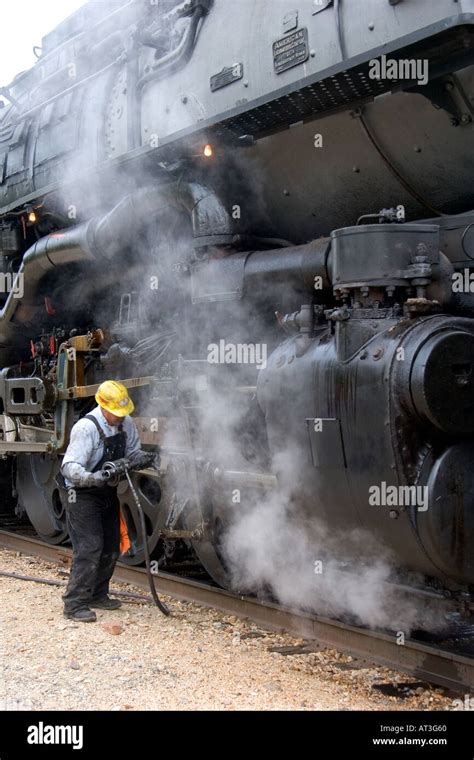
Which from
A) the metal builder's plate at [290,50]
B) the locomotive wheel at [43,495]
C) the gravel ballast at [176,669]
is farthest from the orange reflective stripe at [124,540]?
the metal builder's plate at [290,50]

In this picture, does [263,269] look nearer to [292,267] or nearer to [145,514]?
[292,267]

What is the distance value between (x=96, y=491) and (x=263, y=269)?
1.86m

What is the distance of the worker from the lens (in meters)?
5.43

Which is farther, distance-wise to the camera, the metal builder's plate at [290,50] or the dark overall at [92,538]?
the dark overall at [92,538]

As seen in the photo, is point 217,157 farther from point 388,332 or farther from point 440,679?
point 440,679

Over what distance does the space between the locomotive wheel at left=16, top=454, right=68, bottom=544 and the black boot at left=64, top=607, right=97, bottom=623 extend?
2.08 meters

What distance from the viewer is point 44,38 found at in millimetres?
8586

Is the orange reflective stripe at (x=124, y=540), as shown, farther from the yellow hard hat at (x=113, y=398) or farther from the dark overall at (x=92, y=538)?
the yellow hard hat at (x=113, y=398)

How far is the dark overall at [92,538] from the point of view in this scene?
5527mm

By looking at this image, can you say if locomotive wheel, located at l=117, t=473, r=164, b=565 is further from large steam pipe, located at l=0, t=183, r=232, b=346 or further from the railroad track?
large steam pipe, located at l=0, t=183, r=232, b=346

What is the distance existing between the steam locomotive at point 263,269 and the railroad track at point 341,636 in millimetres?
228

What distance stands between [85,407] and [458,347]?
397 cm

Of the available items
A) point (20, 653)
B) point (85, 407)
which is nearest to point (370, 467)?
point (20, 653)

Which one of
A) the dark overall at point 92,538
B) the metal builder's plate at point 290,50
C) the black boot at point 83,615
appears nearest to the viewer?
the metal builder's plate at point 290,50
